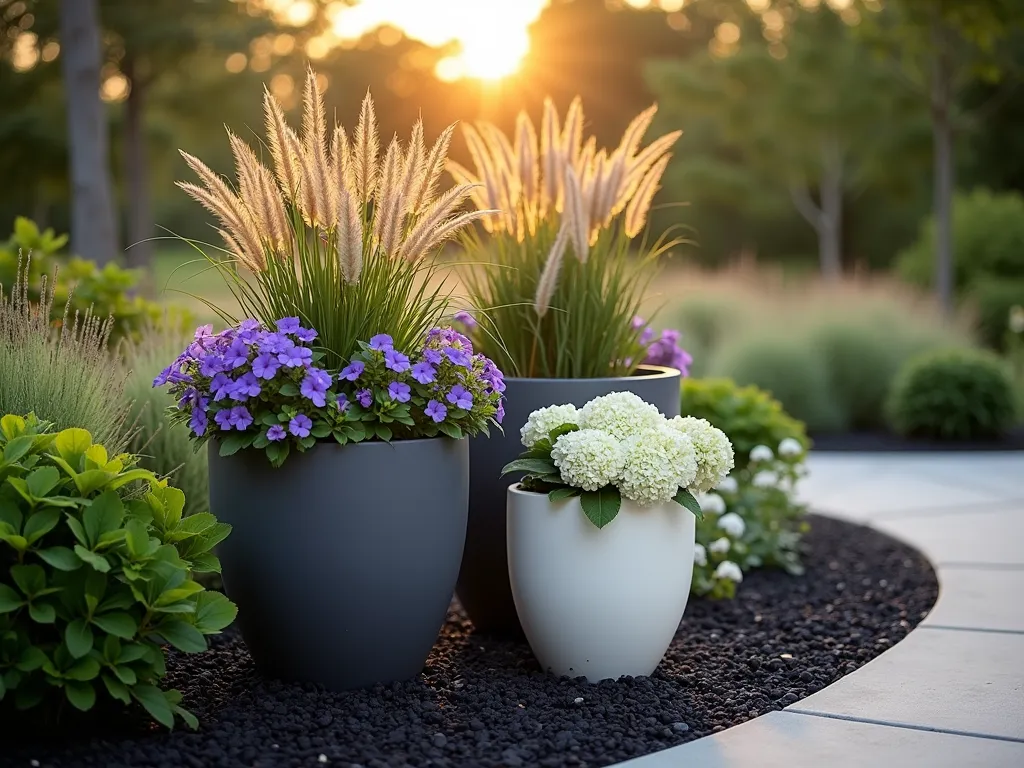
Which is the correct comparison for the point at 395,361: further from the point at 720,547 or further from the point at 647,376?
the point at 720,547

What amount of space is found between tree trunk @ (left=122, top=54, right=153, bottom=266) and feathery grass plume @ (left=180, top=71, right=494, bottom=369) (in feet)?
44.0

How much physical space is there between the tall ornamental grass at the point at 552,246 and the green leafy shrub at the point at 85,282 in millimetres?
1682

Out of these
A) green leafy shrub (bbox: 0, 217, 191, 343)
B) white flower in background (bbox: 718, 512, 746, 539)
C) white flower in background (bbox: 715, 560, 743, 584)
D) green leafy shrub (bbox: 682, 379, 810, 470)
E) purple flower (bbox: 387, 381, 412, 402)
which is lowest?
white flower in background (bbox: 715, 560, 743, 584)

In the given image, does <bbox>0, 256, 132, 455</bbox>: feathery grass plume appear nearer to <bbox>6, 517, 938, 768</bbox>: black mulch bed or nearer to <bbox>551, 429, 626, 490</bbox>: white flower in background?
<bbox>6, 517, 938, 768</bbox>: black mulch bed

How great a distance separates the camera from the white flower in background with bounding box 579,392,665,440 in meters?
2.87

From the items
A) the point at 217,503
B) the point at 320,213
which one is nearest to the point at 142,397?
the point at 217,503

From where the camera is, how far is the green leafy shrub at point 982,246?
15.4 metres

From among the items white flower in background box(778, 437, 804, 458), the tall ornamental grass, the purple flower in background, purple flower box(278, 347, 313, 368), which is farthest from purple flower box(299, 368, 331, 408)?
white flower in background box(778, 437, 804, 458)

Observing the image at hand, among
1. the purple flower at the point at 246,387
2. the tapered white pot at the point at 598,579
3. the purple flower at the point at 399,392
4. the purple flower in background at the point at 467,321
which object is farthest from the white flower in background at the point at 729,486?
the purple flower at the point at 246,387

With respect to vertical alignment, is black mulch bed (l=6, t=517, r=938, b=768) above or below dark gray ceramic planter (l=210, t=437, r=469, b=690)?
below

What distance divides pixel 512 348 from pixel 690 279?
7543 mm

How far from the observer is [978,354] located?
7660mm

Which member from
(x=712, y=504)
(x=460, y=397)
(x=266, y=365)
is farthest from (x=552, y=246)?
(x=712, y=504)

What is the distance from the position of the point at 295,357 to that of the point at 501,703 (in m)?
1.04
